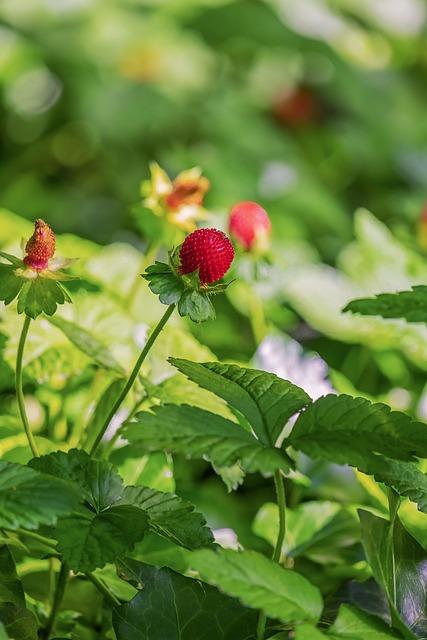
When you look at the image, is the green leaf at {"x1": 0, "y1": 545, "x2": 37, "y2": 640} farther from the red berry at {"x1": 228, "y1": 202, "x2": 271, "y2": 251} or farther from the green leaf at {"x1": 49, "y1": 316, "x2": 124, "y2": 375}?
the red berry at {"x1": 228, "y1": 202, "x2": 271, "y2": 251}

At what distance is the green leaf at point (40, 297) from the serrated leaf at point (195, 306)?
0.08 metres

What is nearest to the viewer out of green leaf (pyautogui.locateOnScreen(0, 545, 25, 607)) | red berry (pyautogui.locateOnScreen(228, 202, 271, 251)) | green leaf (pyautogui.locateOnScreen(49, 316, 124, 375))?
green leaf (pyautogui.locateOnScreen(0, 545, 25, 607))

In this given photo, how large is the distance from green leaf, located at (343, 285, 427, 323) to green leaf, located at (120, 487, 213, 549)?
0.19 meters

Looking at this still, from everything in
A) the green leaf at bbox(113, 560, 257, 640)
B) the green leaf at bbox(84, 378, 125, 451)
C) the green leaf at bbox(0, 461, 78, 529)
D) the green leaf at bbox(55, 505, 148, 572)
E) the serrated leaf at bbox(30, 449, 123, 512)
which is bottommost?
the green leaf at bbox(84, 378, 125, 451)

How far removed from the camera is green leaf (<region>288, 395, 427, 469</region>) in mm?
538

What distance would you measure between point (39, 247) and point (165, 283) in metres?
0.09

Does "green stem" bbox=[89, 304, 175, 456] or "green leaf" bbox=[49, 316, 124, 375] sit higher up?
"green stem" bbox=[89, 304, 175, 456]

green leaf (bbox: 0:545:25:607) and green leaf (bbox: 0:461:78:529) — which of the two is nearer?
green leaf (bbox: 0:461:78:529)

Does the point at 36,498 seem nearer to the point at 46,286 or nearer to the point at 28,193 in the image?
the point at 46,286

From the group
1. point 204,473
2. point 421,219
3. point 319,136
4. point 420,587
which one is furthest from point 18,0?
point 420,587

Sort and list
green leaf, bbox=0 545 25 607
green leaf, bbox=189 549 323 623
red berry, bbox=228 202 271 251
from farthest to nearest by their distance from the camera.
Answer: red berry, bbox=228 202 271 251 < green leaf, bbox=0 545 25 607 < green leaf, bbox=189 549 323 623

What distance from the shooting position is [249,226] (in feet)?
3.02

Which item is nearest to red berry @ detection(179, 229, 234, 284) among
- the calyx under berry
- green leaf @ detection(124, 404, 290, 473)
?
the calyx under berry

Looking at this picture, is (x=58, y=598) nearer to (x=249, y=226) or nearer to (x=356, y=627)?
(x=356, y=627)
